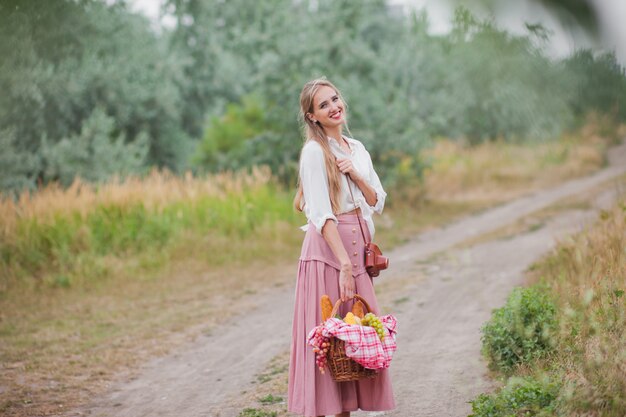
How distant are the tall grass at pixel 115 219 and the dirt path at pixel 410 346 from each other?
2585 millimetres

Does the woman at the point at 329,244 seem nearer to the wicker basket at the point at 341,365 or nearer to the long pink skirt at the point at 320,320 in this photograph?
the long pink skirt at the point at 320,320

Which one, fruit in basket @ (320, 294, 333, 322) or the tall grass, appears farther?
the tall grass

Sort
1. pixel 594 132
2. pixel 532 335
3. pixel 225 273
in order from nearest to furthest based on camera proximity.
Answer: pixel 594 132
pixel 532 335
pixel 225 273

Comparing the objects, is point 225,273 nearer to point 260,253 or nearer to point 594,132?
point 260,253

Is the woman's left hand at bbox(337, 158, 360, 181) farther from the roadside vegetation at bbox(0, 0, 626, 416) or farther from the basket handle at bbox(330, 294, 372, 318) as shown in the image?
the basket handle at bbox(330, 294, 372, 318)

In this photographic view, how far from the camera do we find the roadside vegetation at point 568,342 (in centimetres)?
382

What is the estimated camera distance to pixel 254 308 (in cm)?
Answer: 912

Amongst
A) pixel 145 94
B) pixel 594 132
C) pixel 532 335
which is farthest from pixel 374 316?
pixel 145 94

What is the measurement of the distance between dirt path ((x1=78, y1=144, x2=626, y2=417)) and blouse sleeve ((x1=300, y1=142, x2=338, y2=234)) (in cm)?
175

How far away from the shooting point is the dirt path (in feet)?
18.0

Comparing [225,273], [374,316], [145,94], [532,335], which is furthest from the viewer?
[145,94]

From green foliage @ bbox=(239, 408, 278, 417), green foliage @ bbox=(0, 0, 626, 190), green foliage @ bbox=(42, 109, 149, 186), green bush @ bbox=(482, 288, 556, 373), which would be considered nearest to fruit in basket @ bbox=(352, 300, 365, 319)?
green foliage @ bbox=(239, 408, 278, 417)

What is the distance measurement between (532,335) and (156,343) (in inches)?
162

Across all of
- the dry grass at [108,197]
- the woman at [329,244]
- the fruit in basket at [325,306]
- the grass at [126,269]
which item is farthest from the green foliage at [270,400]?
the dry grass at [108,197]
